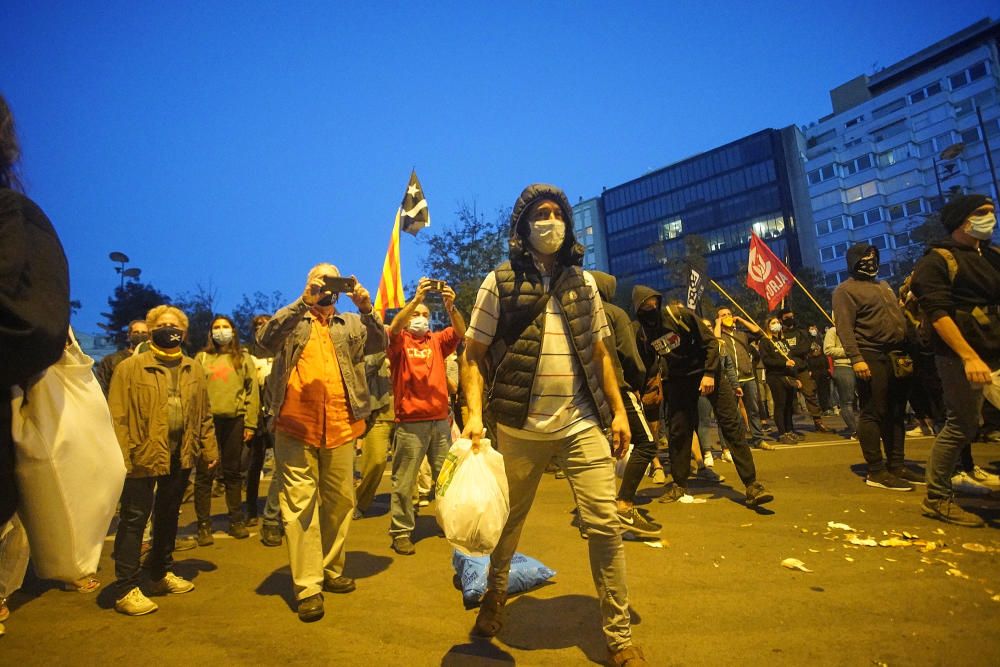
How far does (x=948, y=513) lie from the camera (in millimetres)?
4617

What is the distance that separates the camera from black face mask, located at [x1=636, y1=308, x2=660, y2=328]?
5.84 m

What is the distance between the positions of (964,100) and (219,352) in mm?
78722

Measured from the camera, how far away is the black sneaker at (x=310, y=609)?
3500mm

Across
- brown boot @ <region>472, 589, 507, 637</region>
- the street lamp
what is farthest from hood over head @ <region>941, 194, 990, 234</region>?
the street lamp

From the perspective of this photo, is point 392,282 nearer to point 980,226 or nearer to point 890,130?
point 980,226

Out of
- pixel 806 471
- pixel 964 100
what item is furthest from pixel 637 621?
pixel 964 100

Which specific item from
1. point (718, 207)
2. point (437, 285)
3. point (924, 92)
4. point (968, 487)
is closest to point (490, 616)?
point (437, 285)

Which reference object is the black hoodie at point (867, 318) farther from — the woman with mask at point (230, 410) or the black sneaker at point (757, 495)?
the woman with mask at point (230, 410)

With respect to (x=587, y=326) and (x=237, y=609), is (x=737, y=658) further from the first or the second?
(x=237, y=609)

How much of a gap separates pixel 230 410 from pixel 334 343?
255 cm

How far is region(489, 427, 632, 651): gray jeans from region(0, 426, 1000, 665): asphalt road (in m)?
0.30

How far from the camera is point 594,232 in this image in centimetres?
9475

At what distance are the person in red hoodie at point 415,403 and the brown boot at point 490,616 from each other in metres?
2.08

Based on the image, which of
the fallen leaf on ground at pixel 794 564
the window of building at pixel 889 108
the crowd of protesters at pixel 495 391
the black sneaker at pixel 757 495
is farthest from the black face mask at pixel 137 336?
the window of building at pixel 889 108
